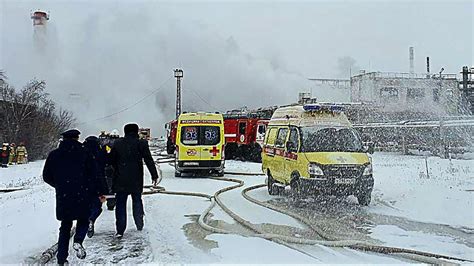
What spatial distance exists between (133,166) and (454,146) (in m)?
28.9

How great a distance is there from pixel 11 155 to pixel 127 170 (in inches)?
1018

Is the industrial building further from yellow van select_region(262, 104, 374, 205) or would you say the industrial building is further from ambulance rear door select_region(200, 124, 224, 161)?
yellow van select_region(262, 104, 374, 205)

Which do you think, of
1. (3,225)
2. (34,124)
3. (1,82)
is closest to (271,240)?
(3,225)

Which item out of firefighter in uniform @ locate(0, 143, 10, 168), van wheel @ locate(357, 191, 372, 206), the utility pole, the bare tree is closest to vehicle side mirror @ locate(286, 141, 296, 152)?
van wheel @ locate(357, 191, 372, 206)

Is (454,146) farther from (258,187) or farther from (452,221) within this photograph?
(452,221)

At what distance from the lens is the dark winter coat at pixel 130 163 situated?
846 cm

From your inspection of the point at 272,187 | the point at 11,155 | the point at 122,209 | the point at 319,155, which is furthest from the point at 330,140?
the point at 11,155

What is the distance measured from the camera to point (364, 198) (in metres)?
12.1

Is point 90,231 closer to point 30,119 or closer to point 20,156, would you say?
point 20,156

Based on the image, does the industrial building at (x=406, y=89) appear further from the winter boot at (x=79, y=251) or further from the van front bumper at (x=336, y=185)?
the winter boot at (x=79, y=251)

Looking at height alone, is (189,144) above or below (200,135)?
below

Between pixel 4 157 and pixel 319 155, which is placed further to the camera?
pixel 4 157

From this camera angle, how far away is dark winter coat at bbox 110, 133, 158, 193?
27.8 ft

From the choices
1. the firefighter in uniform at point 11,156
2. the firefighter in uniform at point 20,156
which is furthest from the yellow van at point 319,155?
the firefighter in uniform at point 20,156
